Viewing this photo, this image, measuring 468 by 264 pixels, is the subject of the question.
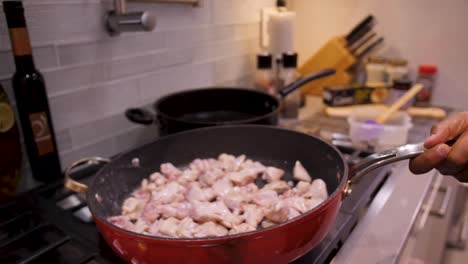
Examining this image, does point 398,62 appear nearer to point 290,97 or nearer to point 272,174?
point 290,97

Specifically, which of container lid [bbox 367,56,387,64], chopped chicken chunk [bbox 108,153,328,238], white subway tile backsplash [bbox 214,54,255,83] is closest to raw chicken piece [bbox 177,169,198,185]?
chopped chicken chunk [bbox 108,153,328,238]

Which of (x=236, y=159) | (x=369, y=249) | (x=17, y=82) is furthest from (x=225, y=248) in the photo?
(x=17, y=82)

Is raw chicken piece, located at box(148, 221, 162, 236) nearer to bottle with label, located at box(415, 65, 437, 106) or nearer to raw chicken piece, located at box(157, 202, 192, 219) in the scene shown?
raw chicken piece, located at box(157, 202, 192, 219)

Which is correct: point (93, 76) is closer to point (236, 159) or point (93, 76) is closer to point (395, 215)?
point (236, 159)

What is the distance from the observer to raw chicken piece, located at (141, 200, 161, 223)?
1.95 ft

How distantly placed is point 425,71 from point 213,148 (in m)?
0.89

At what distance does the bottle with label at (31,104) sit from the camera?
0.60m

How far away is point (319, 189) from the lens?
633 mm

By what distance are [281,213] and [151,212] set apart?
22 cm

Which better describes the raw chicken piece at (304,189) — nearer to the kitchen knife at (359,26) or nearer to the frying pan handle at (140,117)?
the frying pan handle at (140,117)

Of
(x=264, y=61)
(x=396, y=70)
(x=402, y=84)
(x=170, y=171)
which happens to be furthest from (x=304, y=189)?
(x=396, y=70)

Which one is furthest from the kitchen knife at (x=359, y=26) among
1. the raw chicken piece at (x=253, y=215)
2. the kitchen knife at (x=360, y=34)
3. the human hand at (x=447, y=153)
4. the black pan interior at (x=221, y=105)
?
the raw chicken piece at (x=253, y=215)

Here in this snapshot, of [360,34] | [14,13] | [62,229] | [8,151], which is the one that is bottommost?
[62,229]

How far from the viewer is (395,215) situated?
642mm
